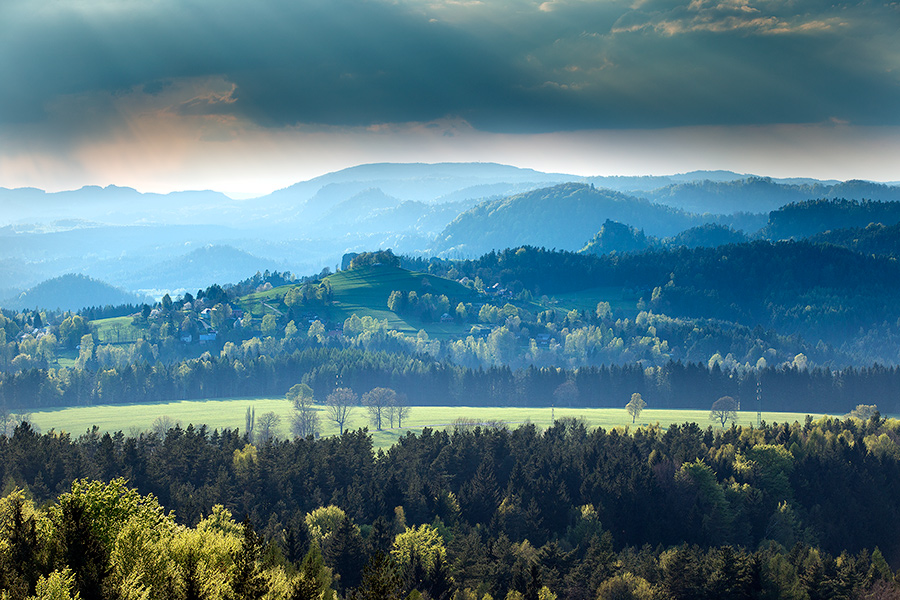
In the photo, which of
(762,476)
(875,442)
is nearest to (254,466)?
(762,476)

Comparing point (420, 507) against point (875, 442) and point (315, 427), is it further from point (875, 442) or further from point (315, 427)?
point (315, 427)

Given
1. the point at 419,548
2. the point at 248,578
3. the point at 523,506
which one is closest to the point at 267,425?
the point at 523,506

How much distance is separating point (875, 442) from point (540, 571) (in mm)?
80507

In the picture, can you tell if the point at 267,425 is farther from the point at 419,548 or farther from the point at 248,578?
the point at 248,578

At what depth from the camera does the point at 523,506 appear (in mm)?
105750

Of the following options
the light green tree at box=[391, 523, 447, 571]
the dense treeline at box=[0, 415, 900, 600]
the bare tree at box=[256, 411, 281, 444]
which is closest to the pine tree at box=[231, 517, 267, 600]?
the dense treeline at box=[0, 415, 900, 600]

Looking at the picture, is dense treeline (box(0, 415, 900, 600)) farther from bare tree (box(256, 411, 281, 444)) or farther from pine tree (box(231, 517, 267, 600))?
bare tree (box(256, 411, 281, 444))

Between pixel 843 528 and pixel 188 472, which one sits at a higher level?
pixel 188 472

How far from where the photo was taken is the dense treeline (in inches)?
2894

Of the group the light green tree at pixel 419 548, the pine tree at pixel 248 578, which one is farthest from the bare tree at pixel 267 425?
the pine tree at pixel 248 578

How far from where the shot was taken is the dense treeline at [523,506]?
73500 mm

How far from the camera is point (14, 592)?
37625 millimetres

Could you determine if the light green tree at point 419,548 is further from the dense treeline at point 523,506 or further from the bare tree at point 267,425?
the bare tree at point 267,425

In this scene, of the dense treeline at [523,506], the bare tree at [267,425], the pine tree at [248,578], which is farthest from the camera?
the bare tree at [267,425]
